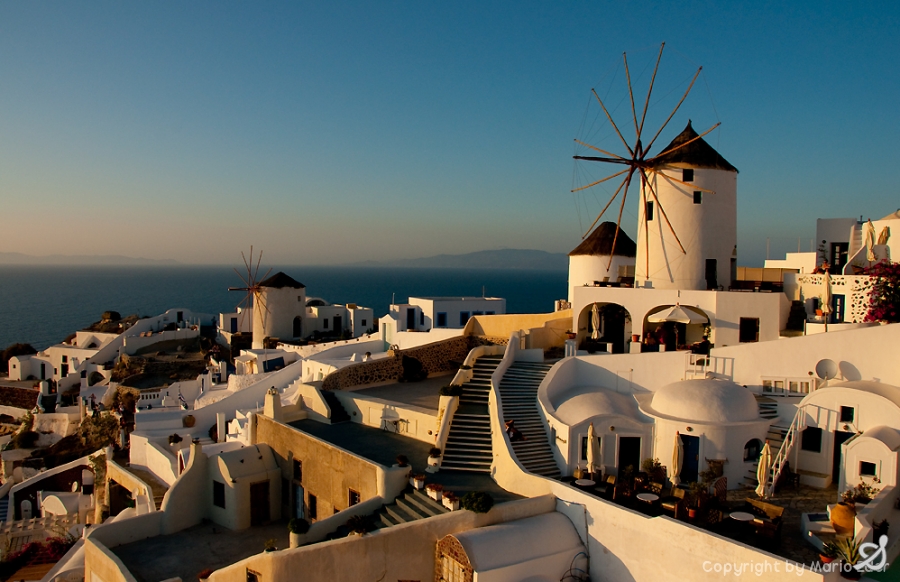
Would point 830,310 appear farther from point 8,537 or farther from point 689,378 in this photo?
point 8,537

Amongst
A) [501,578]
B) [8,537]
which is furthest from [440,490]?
[8,537]

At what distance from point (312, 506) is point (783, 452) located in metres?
13.9

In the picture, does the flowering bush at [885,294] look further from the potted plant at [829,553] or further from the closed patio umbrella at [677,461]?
the potted plant at [829,553]

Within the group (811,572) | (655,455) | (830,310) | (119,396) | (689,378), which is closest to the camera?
(811,572)

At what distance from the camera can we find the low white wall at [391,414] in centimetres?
2187

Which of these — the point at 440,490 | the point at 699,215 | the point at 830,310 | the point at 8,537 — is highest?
the point at 699,215

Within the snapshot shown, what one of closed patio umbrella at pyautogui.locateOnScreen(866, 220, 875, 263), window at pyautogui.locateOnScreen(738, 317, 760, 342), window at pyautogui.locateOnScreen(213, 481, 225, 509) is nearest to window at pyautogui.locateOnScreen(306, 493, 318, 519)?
window at pyautogui.locateOnScreen(213, 481, 225, 509)

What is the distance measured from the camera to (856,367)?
63.5 feet

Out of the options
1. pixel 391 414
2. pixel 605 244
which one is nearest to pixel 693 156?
pixel 605 244

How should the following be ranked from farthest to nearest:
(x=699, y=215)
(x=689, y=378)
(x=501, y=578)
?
(x=699, y=215) < (x=689, y=378) < (x=501, y=578)

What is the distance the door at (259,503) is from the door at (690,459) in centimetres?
1339

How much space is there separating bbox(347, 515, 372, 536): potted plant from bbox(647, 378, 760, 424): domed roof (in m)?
8.64

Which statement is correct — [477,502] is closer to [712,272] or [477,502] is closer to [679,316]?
[679,316]

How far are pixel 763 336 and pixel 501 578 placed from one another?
14680 millimetres
